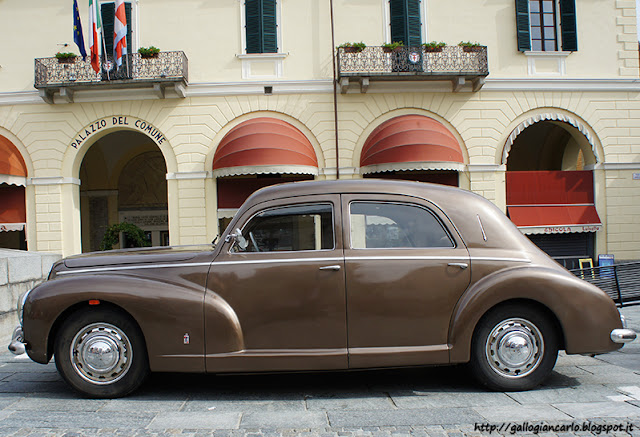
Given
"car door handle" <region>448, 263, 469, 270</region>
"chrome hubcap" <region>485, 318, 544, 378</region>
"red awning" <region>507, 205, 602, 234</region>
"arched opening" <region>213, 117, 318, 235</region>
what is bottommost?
"chrome hubcap" <region>485, 318, 544, 378</region>

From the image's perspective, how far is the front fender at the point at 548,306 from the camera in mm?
3982

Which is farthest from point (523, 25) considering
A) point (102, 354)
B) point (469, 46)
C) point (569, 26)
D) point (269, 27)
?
point (102, 354)

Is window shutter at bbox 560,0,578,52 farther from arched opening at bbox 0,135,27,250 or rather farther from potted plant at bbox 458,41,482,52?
arched opening at bbox 0,135,27,250

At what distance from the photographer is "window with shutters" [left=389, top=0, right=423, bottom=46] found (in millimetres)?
13793

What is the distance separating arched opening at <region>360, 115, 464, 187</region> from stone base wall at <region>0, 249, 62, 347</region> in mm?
8439

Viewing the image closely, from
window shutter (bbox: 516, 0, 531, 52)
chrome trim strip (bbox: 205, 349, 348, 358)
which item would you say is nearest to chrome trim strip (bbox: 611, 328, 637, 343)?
chrome trim strip (bbox: 205, 349, 348, 358)

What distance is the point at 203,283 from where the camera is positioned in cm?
407

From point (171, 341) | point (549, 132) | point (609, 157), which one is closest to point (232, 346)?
point (171, 341)

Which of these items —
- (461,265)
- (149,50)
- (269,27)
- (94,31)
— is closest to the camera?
(461,265)

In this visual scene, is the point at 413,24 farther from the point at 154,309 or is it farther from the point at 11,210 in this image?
the point at 11,210

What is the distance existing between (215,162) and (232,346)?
9.77 metres

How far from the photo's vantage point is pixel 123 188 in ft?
60.8

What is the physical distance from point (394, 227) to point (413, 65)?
1048 cm

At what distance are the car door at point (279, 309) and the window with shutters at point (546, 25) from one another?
12.8m
